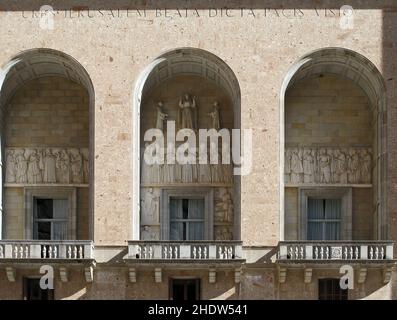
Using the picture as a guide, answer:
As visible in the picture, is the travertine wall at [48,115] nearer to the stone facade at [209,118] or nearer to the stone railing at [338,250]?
the stone facade at [209,118]

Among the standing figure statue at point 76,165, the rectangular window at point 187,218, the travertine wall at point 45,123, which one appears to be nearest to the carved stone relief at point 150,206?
the rectangular window at point 187,218

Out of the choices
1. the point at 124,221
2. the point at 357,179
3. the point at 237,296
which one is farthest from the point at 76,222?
the point at 357,179

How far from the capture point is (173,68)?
1868 inches

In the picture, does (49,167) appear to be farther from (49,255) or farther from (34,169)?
(49,255)

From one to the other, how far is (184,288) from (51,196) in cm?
512

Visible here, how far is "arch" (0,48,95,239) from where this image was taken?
152ft

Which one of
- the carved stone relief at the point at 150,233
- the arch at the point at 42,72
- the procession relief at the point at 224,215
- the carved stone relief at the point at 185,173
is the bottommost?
the carved stone relief at the point at 150,233

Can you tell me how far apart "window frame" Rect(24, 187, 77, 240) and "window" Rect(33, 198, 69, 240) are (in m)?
0.14

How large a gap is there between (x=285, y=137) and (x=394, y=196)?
396 cm

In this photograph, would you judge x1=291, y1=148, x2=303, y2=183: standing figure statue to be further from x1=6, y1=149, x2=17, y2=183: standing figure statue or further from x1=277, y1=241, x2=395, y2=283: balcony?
x1=6, y1=149, x2=17, y2=183: standing figure statue

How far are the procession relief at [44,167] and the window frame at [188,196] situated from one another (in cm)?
244

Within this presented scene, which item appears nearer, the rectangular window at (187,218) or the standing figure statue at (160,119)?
the rectangular window at (187,218)

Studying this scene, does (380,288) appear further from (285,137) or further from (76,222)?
(76,222)

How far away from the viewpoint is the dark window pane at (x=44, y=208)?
1877 inches
